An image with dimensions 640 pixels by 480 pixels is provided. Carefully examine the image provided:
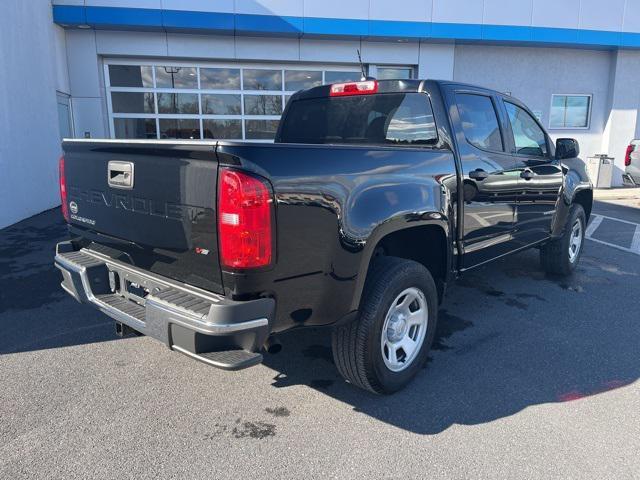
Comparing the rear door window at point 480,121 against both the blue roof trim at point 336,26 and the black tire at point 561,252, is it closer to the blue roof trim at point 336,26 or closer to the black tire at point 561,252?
the black tire at point 561,252

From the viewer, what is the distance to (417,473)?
7.81 feet

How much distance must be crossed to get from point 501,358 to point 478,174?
1.43m

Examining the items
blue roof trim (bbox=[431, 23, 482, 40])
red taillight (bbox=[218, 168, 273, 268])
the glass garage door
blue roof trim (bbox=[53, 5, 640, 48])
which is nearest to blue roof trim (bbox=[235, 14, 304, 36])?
blue roof trim (bbox=[53, 5, 640, 48])

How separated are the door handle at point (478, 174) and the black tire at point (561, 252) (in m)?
2.09

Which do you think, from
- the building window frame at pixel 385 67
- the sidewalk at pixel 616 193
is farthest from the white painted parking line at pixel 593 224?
the building window frame at pixel 385 67

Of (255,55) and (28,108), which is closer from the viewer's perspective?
(28,108)

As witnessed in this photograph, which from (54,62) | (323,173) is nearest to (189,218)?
(323,173)

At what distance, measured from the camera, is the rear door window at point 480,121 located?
3.75 m

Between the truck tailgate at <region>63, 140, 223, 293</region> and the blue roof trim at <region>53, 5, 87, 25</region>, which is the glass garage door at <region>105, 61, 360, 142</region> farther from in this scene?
the truck tailgate at <region>63, 140, 223, 293</region>

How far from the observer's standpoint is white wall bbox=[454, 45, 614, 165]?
14133mm

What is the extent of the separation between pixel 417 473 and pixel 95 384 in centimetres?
218

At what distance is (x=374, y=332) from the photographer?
9.26ft

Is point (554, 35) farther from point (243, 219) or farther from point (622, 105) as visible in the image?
point (243, 219)

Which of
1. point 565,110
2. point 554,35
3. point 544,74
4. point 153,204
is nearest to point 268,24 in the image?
point 554,35
